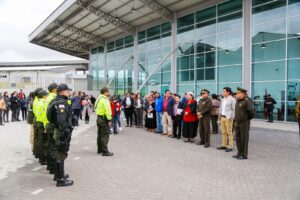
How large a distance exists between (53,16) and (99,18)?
4.44 meters

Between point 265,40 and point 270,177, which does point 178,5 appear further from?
point 270,177

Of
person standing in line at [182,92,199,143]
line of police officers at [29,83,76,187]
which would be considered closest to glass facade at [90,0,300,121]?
person standing in line at [182,92,199,143]

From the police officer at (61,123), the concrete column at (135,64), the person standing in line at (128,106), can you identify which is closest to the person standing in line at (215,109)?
the person standing in line at (128,106)

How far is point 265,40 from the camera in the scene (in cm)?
1705

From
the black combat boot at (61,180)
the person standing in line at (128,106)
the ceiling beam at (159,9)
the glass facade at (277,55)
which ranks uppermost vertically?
the ceiling beam at (159,9)

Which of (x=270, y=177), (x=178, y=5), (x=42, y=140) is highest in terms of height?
(x=178, y=5)

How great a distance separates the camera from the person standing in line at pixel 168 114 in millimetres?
11386

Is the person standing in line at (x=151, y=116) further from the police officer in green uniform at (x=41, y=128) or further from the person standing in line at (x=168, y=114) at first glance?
the police officer in green uniform at (x=41, y=128)

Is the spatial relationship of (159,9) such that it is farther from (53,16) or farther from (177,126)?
(177,126)

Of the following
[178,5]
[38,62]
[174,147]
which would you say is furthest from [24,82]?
[174,147]

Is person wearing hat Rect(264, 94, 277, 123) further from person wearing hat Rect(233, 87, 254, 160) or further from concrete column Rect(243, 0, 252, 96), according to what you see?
person wearing hat Rect(233, 87, 254, 160)

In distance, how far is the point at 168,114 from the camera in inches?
456

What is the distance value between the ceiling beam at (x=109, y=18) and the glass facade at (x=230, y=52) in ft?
3.79

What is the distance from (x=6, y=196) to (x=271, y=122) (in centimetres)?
1440
